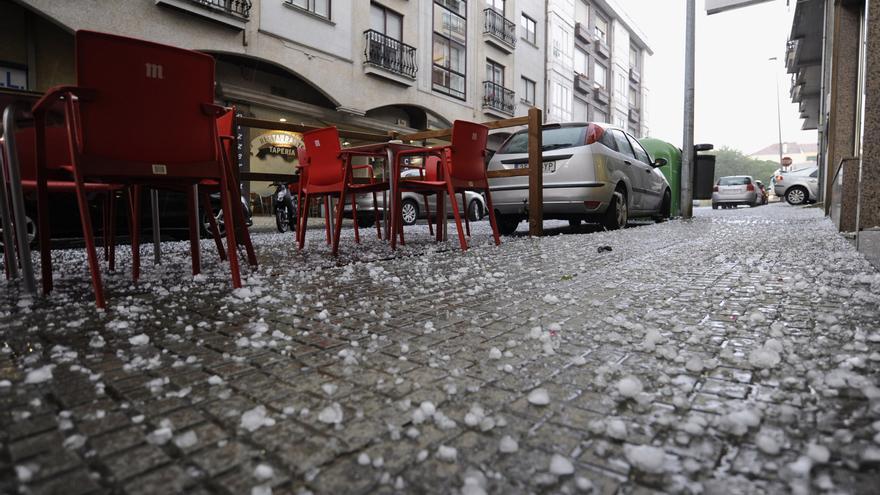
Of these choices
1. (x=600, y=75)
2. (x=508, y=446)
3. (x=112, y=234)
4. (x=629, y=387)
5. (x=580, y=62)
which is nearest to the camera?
(x=508, y=446)

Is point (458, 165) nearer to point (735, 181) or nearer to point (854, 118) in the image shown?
point (854, 118)

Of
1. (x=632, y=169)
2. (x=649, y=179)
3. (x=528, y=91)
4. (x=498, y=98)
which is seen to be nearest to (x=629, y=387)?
(x=632, y=169)

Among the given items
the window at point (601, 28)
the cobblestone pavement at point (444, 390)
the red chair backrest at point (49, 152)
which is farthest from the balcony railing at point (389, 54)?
the window at point (601, 28)

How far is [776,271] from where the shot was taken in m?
3.29

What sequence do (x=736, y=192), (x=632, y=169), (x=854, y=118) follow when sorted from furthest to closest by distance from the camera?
(x=736, y=192) < (x=632, y=169) < (x=854, y=118)

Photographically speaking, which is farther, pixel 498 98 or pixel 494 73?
pixel 494 73

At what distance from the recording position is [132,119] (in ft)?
8.25

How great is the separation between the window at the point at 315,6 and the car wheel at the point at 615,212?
10543mm

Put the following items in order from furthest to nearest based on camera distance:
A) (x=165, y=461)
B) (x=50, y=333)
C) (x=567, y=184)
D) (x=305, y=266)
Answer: (x=567, y=184)
(x=305, y=266)
(x=50, y=333)
(x=165, y=461)

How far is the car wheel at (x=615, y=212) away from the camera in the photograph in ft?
23.2

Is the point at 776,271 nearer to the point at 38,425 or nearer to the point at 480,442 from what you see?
the point at 480,442

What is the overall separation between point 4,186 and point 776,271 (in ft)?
15.0

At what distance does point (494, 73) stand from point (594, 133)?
1650 cm

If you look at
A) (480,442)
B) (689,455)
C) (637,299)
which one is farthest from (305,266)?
(689,455)
